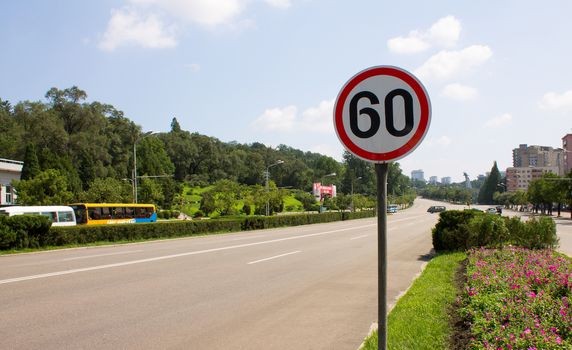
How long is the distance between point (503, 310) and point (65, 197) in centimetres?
4736

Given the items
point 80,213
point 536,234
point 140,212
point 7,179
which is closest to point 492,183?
point 140,212

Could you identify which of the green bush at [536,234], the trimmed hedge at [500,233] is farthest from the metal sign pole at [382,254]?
the green bush at [536,234]

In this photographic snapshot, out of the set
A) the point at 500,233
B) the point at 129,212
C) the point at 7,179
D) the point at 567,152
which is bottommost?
the point at 129,212

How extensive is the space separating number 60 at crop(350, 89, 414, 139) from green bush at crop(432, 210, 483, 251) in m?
15.7

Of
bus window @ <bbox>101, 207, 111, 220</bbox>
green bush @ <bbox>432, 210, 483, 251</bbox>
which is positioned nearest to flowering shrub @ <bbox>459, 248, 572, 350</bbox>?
green bush @ <bbox>432, 210, 483, 251</bbox>

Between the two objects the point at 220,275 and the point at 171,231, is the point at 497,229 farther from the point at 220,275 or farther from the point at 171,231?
the point at 171,231

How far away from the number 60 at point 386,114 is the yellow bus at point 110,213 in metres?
41.0

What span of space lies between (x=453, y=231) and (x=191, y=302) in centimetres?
1257

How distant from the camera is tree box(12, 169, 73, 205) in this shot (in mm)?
44438

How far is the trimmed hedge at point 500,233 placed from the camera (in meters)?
16.7

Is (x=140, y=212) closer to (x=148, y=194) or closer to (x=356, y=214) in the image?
(x=148, y=194)

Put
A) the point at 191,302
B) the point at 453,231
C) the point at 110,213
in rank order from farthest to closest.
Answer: the point at 110,213, the point at 453,231, the point at 191,302

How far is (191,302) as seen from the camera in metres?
9.05

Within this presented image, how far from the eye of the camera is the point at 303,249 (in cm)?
2052
